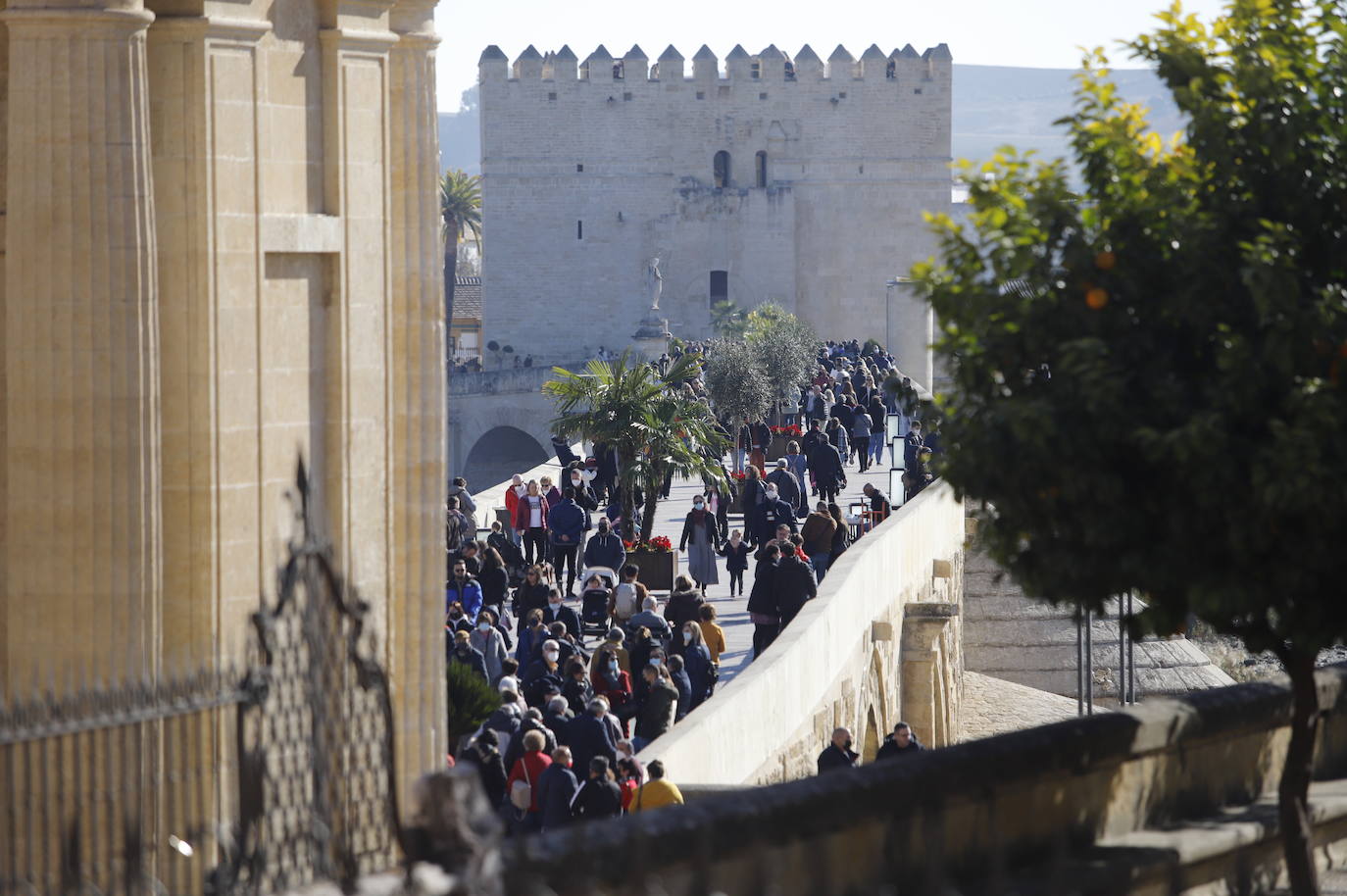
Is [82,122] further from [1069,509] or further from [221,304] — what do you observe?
[1069,509]

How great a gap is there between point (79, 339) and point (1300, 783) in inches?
158

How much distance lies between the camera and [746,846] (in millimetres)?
4402

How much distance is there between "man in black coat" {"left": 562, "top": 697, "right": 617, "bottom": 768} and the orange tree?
4312mm

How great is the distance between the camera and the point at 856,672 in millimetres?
15242

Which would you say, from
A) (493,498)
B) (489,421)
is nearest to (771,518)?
(493,498)

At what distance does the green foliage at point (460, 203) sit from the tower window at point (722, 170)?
778 cm

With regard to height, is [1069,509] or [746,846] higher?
[1069,509]

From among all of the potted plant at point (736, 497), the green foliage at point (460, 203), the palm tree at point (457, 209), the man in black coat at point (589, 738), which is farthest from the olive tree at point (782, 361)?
the green foliage at point (460, 203)

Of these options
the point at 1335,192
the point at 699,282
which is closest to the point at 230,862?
the point at 1335,192

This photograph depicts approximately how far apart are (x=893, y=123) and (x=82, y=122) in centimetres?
5881

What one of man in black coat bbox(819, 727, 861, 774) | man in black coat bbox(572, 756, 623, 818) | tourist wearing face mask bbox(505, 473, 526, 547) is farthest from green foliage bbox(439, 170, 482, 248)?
man in black coat bbox(572, 756, 623, 818)

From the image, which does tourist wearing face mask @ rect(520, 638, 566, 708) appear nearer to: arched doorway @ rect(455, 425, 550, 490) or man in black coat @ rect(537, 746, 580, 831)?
man in black coat @ rect(537, 746, 580, 831)

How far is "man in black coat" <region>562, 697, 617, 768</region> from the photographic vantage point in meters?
9.49

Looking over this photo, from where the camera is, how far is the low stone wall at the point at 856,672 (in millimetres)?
10508
